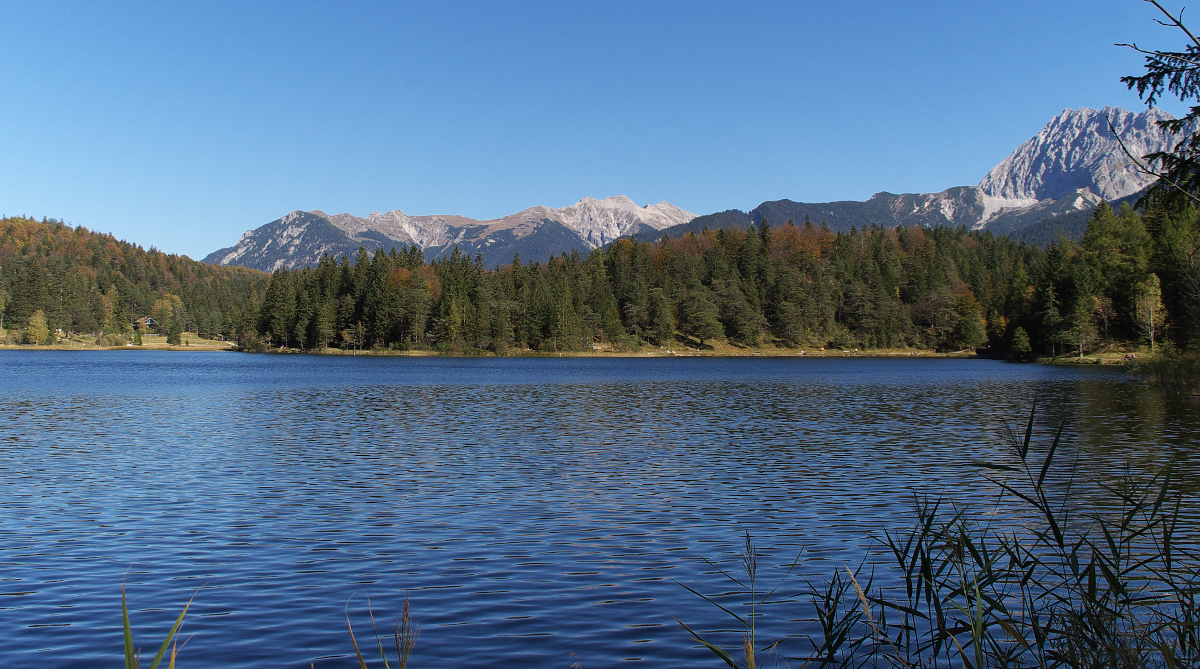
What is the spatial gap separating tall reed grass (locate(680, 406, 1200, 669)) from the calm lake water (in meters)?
1.53

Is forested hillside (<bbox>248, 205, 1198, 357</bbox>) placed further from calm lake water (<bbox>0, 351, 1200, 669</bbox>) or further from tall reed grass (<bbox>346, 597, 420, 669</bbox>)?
tall reed grass (<bbox>346, 597, 420, 669</bbox>)

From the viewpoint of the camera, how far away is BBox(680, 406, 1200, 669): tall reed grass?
24.2 ft

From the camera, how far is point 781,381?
81562 millimetres

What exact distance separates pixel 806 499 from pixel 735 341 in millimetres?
166045

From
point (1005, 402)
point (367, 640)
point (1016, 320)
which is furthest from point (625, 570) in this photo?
point (1016, 320)

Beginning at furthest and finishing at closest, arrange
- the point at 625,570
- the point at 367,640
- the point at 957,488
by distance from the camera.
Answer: the point at 957,488 → the point at 625,570 → the point at 367,640

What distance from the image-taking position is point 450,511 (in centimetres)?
1936

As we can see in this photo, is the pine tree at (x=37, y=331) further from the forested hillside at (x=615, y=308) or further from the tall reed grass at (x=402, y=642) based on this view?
the tall reed grass at (x=402, y=642)

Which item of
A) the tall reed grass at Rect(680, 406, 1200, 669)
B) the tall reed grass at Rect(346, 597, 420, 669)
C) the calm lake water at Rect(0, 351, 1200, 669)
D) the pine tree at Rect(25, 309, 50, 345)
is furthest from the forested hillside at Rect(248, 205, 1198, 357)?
the tall reed grass at Rect(346, 597, 420, 669)

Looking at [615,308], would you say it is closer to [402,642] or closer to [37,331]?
[37,331]

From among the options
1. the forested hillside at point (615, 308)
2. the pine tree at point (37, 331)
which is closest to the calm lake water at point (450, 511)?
the forested hillside at point (615, 308)

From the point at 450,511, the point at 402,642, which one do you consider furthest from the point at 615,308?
the point at 402,642

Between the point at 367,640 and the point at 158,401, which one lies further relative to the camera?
the point at 158,401

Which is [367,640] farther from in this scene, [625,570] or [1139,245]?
[1139,245]
